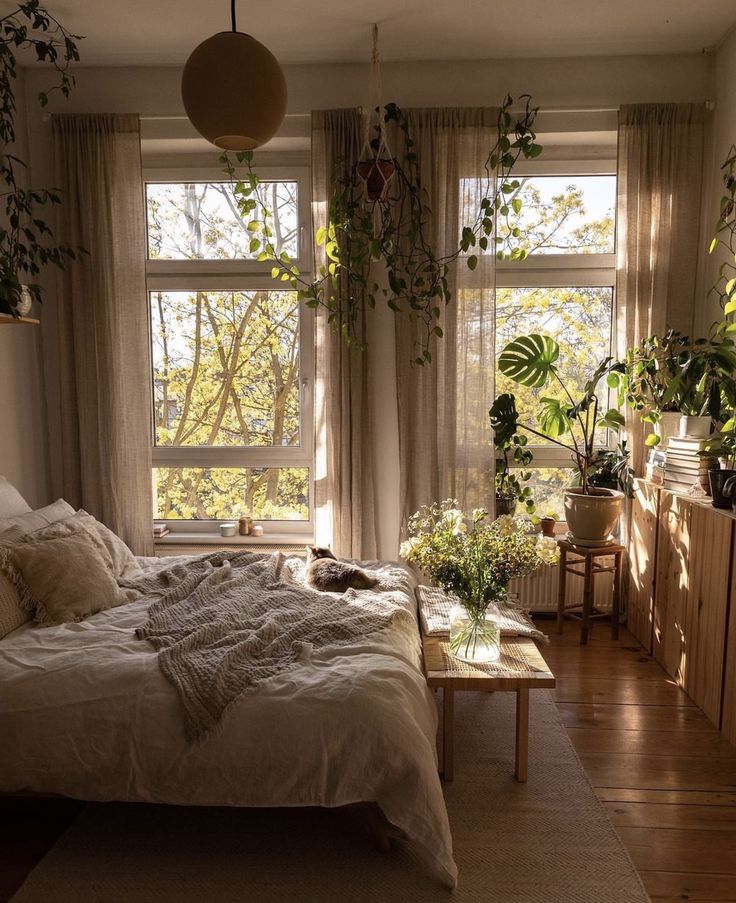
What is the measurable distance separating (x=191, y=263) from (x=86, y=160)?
732mm

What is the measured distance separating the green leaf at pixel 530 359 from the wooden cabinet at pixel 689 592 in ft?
2.49

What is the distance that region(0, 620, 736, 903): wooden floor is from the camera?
5.99ft

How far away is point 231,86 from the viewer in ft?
5.00

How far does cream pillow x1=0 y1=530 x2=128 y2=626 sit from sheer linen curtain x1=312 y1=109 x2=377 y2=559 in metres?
1.35

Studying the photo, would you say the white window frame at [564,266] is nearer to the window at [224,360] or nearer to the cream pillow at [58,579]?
the window at [224,360]

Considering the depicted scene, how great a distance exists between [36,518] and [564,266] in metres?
2.97

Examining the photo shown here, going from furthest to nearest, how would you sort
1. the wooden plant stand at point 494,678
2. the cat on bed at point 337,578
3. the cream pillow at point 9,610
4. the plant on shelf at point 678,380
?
the plant on shelf at point 678,380 < the cat on bed at point 337,578 < the cream pillow at point 9,610 < the wooden plant stand at point 494,678

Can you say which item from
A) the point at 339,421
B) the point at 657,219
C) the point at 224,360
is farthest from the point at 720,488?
the point at 224,360

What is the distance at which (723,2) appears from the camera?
9.69 feet

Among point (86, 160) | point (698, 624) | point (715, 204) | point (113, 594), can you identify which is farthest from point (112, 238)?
point (698, 624)

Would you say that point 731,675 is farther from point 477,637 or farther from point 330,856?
point 330,856

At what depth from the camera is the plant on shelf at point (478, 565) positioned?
2143mm

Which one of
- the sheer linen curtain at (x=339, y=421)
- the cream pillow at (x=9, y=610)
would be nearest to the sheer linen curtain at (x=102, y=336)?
the sheer linen curtain at (x=339, y=421)

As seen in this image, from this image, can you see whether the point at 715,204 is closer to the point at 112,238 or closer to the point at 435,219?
the point at 435,219
